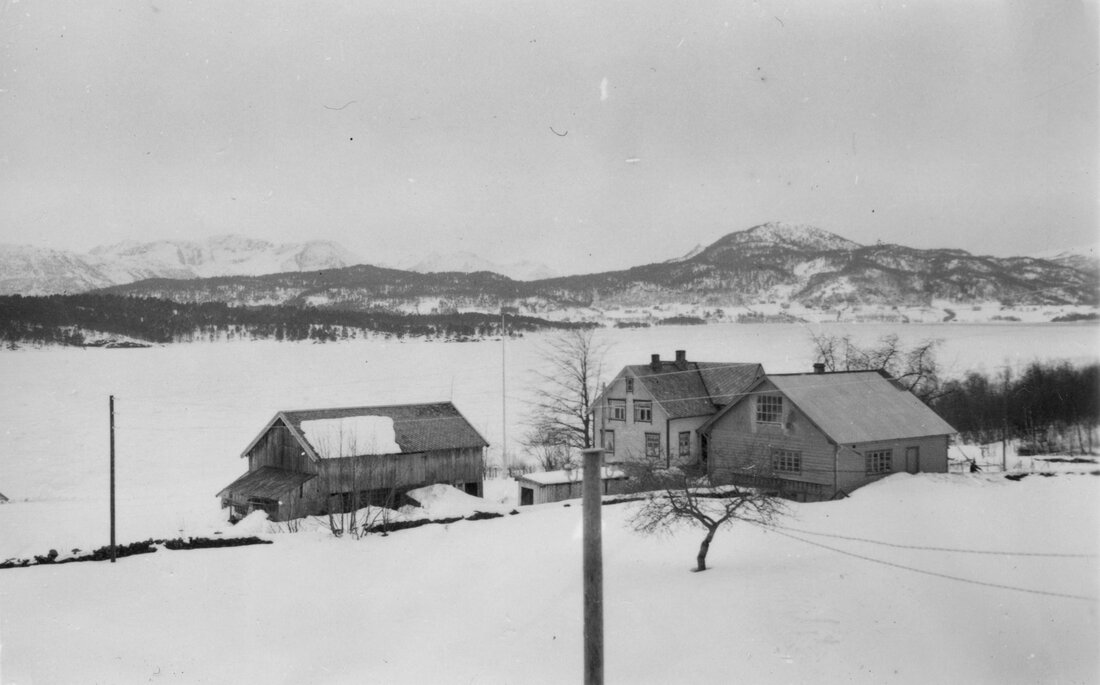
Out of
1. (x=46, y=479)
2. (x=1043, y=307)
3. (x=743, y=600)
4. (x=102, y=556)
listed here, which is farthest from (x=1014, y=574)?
(x=46, y=479)

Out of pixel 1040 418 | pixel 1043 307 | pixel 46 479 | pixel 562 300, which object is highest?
pixel 562 300

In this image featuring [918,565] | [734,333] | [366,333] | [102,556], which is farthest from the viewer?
[366,333]

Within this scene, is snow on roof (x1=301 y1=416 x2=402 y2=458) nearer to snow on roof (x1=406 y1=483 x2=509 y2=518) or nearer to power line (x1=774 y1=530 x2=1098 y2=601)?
snow on roof (x1=406 y1=483 x2=509 y2=518)

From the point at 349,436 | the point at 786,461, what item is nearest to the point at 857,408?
the point at 786,461

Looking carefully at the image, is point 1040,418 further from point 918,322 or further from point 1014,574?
point 1014,574

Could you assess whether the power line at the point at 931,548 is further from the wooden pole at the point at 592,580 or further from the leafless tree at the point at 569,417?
the leafless tree at the point at 569,417

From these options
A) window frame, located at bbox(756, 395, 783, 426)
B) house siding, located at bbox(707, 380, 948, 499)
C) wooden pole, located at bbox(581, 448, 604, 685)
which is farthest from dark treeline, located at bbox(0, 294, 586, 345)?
wooden pole, located at bbox(581, 448, 604, 685)
